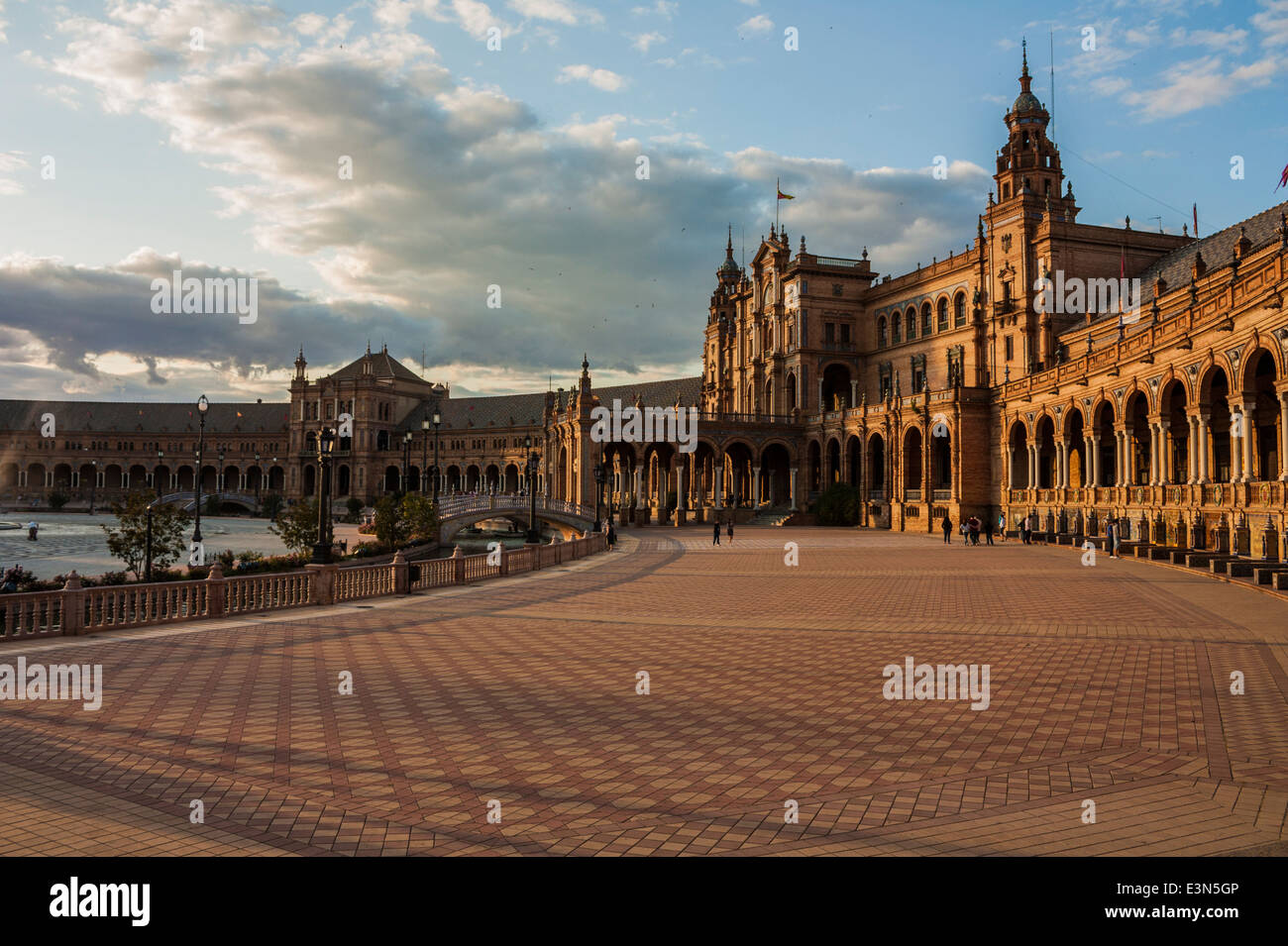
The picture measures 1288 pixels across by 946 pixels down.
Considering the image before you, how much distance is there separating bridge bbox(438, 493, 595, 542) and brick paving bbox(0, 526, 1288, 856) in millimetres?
37989

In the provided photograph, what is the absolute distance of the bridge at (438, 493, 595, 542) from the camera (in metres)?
55.3

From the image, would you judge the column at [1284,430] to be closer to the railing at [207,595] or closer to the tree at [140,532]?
the railing at [207,595]

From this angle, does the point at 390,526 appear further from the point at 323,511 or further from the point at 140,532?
the point at 323,511

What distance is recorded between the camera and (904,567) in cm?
3045

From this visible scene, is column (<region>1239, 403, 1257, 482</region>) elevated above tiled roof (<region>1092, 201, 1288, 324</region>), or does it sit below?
below

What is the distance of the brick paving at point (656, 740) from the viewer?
6.15 m

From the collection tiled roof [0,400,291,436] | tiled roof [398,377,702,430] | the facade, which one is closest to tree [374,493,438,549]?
the facade

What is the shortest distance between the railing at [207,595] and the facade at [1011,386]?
24.1 m

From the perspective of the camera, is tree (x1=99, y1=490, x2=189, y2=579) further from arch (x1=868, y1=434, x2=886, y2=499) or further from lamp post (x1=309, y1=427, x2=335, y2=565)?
arch (x1=868, y1=434, x2=886, y2=499)

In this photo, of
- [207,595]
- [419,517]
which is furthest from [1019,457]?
[207,595]

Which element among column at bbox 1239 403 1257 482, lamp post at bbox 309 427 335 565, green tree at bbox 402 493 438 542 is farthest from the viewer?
green tree at bbox 402 493 438 542

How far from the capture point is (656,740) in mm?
8578
